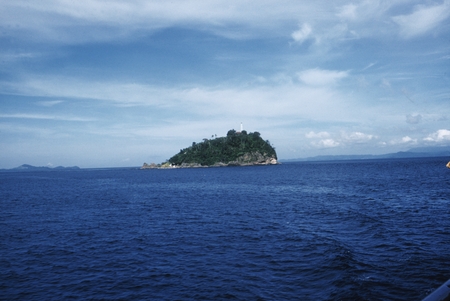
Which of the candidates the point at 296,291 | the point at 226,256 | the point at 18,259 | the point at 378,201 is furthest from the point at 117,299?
the point at 378,201

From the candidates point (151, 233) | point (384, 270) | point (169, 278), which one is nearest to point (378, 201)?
point (384, 270)

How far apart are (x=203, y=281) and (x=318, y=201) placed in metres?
37.5

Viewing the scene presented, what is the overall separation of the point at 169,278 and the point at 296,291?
8.66 meters

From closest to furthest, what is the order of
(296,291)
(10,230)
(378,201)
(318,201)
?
(296,291) → (10,230) → (378,201) → (318,201)

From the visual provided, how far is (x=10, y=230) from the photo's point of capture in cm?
3675

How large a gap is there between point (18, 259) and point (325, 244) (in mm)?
27172

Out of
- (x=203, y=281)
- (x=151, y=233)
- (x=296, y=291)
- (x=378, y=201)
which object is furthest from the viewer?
(x=378, y=201)

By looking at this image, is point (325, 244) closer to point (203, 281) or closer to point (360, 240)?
point (360, 240)

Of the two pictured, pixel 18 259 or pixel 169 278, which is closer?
pixel 169 278

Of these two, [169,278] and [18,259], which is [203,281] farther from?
[18,259]

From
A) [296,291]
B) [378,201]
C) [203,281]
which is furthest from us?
[378,201]

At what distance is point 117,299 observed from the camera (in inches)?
693

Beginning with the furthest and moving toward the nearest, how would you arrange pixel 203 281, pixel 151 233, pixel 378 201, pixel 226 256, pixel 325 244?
pixel 378 201 < pixel 151 233 < pixel 325 244 < pixel 226 256 < pixel 203 281

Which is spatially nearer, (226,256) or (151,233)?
(226,256)
